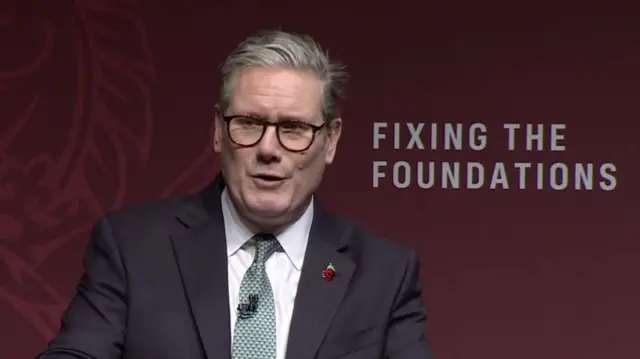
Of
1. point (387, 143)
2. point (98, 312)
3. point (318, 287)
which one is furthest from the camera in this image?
point (387, 143)

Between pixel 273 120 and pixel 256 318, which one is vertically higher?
pixel 273 120

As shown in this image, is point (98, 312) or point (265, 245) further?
point (265, 245)

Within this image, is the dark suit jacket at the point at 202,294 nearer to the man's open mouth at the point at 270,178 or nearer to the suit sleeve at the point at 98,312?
the suit sleeve at the point at 98,312

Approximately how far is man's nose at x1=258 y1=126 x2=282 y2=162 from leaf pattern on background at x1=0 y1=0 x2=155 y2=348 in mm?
1273

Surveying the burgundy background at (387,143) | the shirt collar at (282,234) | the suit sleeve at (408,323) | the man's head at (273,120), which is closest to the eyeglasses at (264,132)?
the man's head at (273,120)

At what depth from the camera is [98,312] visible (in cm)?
198

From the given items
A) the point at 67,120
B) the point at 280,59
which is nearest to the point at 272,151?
the point at 280,59

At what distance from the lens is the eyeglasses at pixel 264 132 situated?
202 cm

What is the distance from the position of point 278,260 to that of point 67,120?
1275 millimetres

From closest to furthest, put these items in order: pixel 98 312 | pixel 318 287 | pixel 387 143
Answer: pixel 98 312
pixel 318 287
pixel 387 143

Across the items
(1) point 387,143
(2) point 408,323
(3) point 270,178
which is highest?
(1) point 387,143

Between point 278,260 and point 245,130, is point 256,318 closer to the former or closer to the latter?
point 278,260

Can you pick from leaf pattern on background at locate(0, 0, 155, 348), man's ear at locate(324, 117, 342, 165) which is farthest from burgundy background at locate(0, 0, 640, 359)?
man's ear at locate(324, 117, 342, 165)

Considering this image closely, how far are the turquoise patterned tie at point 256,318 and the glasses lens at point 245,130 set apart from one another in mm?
221
